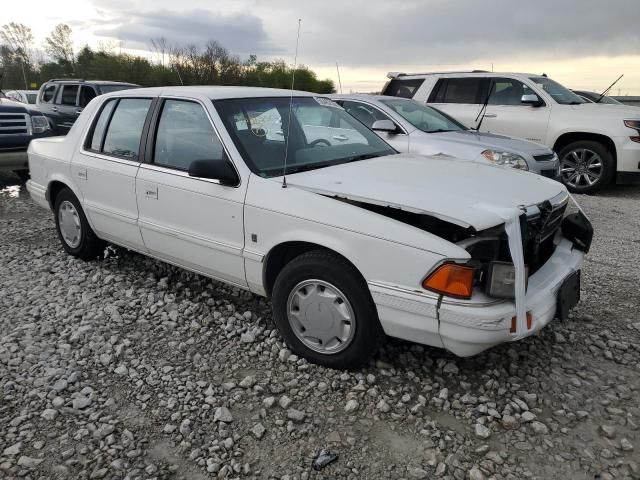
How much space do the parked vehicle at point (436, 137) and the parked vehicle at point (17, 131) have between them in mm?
5000

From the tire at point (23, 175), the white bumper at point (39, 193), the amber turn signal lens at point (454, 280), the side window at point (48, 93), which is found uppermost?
the amber turn signal lens at point (454, 280)

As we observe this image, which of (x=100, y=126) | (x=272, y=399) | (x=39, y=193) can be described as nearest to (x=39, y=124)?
(x=39, y=193)

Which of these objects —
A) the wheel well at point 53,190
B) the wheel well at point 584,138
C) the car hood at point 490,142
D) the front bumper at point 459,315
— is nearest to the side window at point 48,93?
the wheel well at point 53,190

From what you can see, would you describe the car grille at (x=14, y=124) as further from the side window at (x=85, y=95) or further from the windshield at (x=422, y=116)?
the windshield at (x=422, y=116)

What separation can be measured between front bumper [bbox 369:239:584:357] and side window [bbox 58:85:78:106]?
36.7 feet

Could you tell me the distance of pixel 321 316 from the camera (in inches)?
123

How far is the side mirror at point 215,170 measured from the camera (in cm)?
329

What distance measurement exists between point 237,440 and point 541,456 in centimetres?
147

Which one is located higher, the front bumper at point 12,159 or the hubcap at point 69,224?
the hubcap at point 69,224

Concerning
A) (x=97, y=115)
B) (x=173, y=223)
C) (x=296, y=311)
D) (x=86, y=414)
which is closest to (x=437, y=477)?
(x=296, y=311)

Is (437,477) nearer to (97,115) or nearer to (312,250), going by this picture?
(312,250)

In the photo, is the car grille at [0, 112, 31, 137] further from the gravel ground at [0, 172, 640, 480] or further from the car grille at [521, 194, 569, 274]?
the car grille at [521, 194, 569, 274]

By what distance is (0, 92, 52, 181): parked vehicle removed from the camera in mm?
8141

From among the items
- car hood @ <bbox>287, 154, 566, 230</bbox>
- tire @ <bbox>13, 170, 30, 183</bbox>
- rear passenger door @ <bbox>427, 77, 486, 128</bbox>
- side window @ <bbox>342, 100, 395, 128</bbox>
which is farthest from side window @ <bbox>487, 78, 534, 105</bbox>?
tire @ <bbox>13, 170, 30, 183</bbox>
